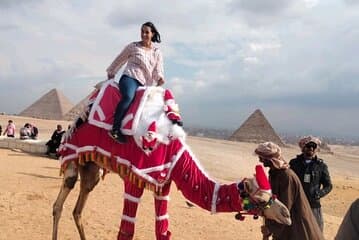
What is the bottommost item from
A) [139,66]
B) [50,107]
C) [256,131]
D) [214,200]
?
[256,131]

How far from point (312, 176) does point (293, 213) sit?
1808 millimetres

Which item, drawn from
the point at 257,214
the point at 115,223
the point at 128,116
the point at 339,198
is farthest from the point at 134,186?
the point at 339,198

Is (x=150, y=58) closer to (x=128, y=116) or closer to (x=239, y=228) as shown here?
(x=128, y=116)

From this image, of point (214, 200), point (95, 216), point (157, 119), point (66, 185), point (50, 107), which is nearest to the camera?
point (214, 200)

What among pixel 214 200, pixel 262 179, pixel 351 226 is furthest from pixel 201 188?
pixel 351 226

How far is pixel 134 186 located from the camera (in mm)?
5340

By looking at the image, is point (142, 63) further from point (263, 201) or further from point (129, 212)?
point (263, 201)

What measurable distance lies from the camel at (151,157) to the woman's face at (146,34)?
59 centimetres

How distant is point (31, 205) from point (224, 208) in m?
4.47

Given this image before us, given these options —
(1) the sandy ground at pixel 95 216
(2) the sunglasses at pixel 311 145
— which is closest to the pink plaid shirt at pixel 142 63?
(2) the sunglasses at pixel 311 145

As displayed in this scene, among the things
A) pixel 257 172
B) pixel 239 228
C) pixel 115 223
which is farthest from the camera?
pixel 239 228

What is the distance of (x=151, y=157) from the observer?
5.18 metres

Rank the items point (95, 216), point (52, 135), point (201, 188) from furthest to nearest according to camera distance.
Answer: point (52, 135) → point (95, 216) → point (201, 188)

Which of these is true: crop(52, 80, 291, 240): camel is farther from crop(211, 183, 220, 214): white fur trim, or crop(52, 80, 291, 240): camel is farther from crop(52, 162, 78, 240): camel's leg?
crop(52, 162, 78, 240): camel's leg
